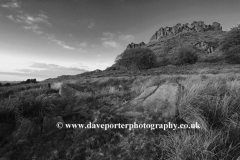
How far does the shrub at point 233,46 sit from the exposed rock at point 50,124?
40.7 metres

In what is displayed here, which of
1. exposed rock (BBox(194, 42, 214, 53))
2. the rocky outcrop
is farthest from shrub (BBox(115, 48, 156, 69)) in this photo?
the rocky outcrop

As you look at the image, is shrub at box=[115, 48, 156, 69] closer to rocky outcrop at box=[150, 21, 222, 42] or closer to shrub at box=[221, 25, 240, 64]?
shrub at box=[221, 25, 240, 64]

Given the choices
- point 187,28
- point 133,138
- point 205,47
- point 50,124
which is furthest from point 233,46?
point 187,28

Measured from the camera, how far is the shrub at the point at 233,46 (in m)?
28.1

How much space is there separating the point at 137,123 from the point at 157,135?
61 cm

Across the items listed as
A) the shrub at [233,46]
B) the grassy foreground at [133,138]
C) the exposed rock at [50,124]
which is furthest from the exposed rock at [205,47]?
the exposed rock at [50,124]

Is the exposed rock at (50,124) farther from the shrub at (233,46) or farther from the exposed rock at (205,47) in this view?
the exposed rock at (205,47)

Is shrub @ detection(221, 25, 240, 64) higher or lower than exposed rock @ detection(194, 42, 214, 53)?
lower

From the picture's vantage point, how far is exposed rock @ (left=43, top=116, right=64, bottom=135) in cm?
274

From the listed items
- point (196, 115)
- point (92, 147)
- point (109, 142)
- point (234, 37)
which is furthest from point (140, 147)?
point (234, 37)

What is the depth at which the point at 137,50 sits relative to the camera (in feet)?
140

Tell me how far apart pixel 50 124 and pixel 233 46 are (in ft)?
138

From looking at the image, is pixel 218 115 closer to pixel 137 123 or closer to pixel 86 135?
pixel 137 123

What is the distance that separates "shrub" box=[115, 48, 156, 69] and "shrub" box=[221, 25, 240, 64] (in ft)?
68.5
